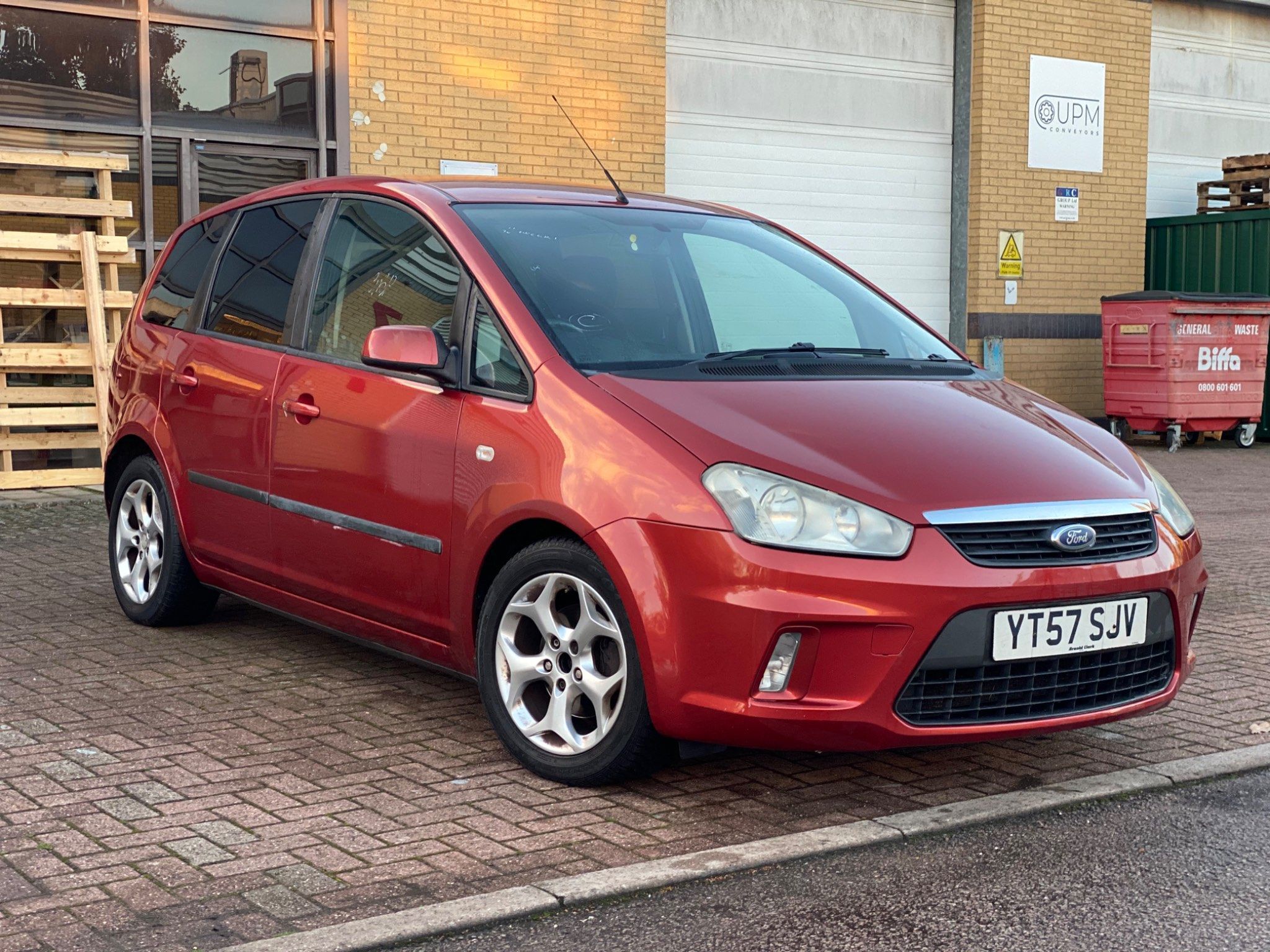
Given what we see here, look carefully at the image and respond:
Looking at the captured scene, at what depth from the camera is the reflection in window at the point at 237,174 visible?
12.6 metres

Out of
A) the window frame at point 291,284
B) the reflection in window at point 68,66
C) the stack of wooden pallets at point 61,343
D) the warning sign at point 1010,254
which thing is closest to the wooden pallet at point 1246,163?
the warning sign at point 1010,254

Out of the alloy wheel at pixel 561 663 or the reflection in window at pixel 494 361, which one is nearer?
the alloy wheel at pixel 561 663

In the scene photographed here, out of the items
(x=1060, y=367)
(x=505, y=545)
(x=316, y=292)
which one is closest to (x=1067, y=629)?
(x=505, y=545)

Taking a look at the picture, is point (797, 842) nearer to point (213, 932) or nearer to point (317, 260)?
point (213, 932)

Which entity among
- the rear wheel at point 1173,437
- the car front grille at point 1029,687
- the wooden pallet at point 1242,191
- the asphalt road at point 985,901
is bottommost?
the asphalt road at point 985,901

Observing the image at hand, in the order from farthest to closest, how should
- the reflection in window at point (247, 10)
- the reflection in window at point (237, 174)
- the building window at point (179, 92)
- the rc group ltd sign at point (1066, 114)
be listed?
the rc group ltd sign at point (1066, 114)
the reflection in window at point (237, 174)
the reflection in window at point (247, 10)
the building window at point (179, 92)

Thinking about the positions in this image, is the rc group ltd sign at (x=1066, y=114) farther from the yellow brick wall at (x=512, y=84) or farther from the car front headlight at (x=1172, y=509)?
the car front headlight at (x=1172, y=509)

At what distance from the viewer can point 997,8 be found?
55.3 feet

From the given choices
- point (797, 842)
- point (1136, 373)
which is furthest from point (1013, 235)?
point (797, 842)

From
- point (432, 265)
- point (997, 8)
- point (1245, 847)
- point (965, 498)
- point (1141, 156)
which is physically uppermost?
point (997, 8)

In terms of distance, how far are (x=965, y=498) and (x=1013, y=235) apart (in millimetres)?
13871

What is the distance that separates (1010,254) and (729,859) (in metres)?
14.4

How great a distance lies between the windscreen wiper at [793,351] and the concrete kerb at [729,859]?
4.60ft

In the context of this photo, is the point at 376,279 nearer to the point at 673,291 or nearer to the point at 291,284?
the point at 291,284
